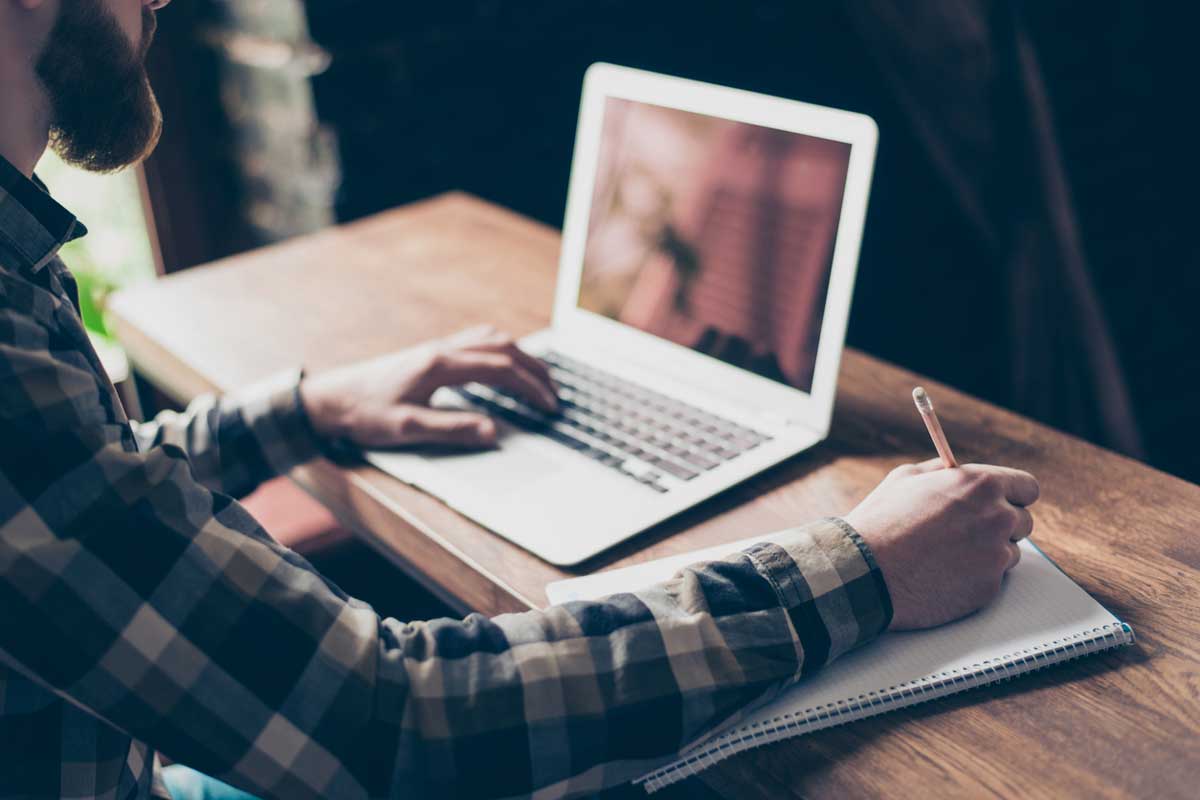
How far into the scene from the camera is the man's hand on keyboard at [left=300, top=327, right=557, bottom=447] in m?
0.97

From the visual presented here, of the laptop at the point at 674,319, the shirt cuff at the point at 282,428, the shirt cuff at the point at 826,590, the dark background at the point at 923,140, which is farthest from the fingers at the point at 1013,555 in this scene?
the dark background at the point at 923,140

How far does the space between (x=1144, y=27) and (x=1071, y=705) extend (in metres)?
1.41

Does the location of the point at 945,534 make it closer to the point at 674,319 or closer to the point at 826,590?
the point at 826,590

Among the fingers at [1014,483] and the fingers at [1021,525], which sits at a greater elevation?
the fingers at [1014,483]

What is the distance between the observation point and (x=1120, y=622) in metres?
0.71

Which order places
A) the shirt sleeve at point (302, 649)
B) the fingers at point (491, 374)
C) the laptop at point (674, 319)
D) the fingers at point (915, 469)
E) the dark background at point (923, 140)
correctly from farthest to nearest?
the dark background at point (923, 140)
the fingers at point (491, 374)
the laptop at point (674, 319)
the fingers at point (915, 469)
the shirt sleeve at point (302, 649)

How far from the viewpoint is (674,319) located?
3.42 ft

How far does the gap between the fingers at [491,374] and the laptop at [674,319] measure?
2cm

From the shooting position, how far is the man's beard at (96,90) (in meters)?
0.71

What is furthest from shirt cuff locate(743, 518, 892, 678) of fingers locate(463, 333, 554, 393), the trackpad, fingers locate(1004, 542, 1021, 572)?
fingers locate(463, 333, 554, 393)

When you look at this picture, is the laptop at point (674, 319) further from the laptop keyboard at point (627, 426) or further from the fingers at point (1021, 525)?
the fingers at point (1021, 525)

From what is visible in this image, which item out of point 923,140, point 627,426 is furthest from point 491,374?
point 923,140

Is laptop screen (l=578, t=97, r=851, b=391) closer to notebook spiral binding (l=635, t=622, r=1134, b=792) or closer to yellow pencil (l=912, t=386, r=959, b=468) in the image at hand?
yellow pencil (l=912, t=386, r=959, b=468)

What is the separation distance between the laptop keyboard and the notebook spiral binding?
0.89ft
